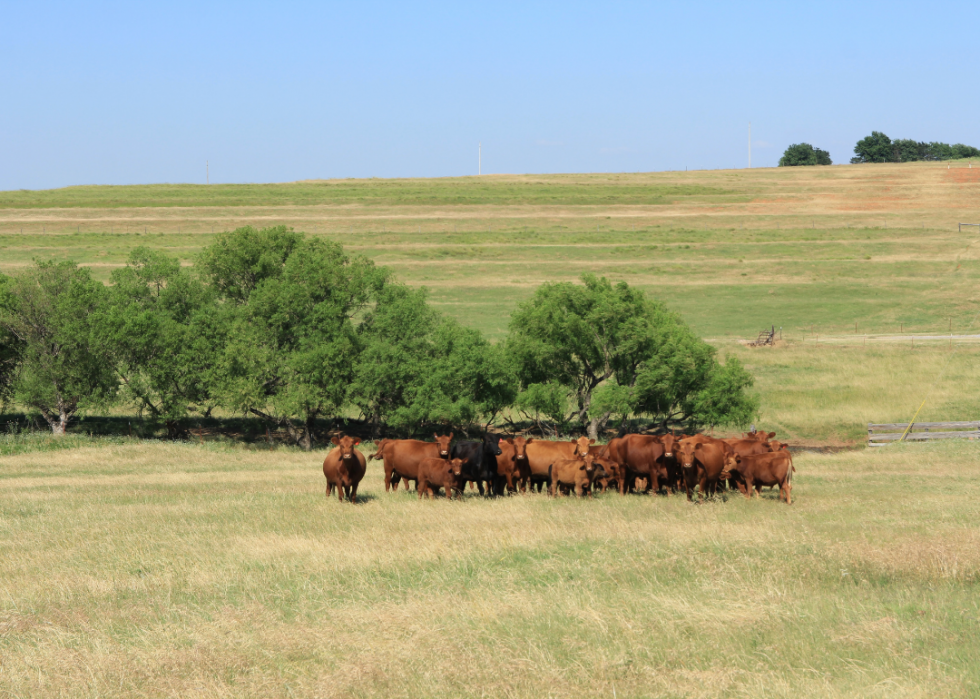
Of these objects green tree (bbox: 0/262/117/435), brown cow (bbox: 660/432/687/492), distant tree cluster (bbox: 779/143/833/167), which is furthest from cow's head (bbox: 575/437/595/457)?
distant tree cluster (bbox: 779/143/833/167)

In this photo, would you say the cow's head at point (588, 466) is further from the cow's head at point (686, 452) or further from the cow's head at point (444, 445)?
the cow's head at point (444, 445)

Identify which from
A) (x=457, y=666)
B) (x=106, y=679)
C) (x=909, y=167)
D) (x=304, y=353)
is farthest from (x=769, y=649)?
(x=909, y=167)

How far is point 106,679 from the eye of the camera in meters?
8.16

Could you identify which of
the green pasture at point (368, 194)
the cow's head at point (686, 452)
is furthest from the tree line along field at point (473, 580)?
the green pasture at point (368, 194)

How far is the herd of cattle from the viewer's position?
19.1m

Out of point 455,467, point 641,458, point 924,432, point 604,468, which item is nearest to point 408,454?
point 455,467

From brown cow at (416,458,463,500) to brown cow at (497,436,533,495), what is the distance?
1394 millimetres

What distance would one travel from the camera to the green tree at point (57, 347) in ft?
A: 115

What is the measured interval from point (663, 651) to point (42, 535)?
11094mm

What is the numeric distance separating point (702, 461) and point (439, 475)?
5378 mm

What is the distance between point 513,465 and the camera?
68.8 ft

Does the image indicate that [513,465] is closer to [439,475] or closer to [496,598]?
[439,475]

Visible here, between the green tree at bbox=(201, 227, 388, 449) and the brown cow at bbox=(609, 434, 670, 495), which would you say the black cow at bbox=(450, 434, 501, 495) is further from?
the green tree at bbox=(201, 227, 388, 449)

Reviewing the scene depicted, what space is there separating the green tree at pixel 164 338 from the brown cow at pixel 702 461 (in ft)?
70.0
